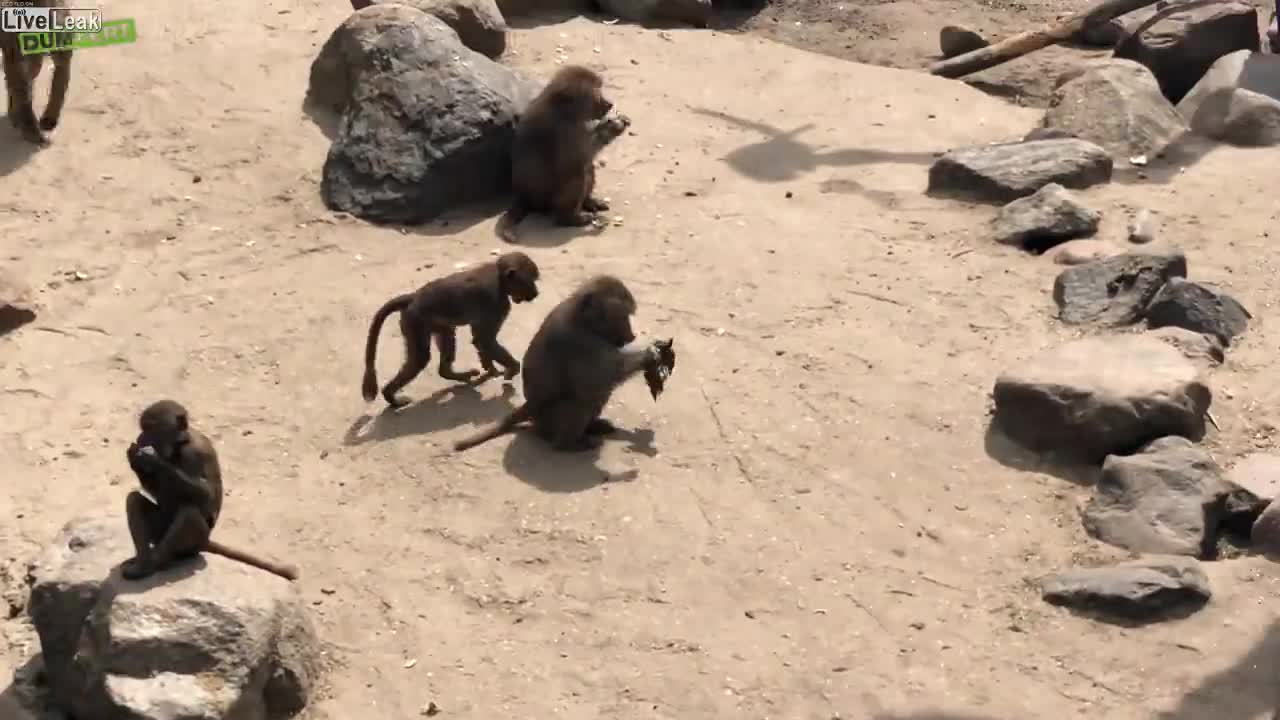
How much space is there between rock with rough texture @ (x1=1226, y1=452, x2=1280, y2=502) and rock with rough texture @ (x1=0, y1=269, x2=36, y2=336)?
661 centimetres

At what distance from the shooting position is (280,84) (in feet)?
39.3

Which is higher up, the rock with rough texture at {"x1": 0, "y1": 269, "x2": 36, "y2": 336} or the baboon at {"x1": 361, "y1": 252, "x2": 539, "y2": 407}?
the baboon at {"x1": 361, "y1": 252, "x2": 539, "y2": 407}

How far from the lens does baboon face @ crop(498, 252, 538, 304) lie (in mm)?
8375

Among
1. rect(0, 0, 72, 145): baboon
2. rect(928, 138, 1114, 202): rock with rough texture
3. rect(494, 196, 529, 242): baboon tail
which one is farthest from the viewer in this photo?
rect(0, 0, 72, 145): baboon

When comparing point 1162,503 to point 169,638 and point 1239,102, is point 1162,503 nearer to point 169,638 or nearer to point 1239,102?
point 169,638

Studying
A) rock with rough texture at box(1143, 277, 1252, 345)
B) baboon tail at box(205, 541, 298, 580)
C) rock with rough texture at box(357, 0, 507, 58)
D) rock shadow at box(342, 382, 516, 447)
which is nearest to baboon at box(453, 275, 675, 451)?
rock shadow at box(342, 382, 516, 447)

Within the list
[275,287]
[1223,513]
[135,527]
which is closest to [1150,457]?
[1223,513]

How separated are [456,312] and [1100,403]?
10.8 feet

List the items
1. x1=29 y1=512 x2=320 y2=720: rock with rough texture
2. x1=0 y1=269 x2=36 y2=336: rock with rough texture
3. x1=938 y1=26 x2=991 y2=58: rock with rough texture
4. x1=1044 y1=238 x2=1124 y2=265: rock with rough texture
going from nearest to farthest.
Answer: x1=29 y1=512 x2=320 y2=720: rock with rough texture → x1=0 y1=269 x2=36 y2=336: rock with rough texture → x1=1044 y1=238 x2=1124 y2=265: rock with rough texture → x1=938 y1=26 x2=991 y2=58: rock with rough texture

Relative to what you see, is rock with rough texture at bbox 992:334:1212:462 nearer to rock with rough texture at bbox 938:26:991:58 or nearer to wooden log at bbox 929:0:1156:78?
wooden log at bbox 929:0:1156:78

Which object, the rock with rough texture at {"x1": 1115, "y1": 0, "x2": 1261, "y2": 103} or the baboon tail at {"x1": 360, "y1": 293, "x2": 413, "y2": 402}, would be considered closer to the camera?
the baboon tail at {"x1": 360, "y1": 293, "x2": 413, "y2": 402}

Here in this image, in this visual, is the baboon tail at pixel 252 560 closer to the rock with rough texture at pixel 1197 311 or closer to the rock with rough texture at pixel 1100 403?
the rock with rough texture at pixel 1100 403

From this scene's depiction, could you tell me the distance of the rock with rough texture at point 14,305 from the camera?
29.9ft

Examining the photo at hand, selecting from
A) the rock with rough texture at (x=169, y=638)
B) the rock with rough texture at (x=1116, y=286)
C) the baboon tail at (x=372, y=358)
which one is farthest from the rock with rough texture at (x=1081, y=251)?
the rock with rough texture at (x=169, y=638)
